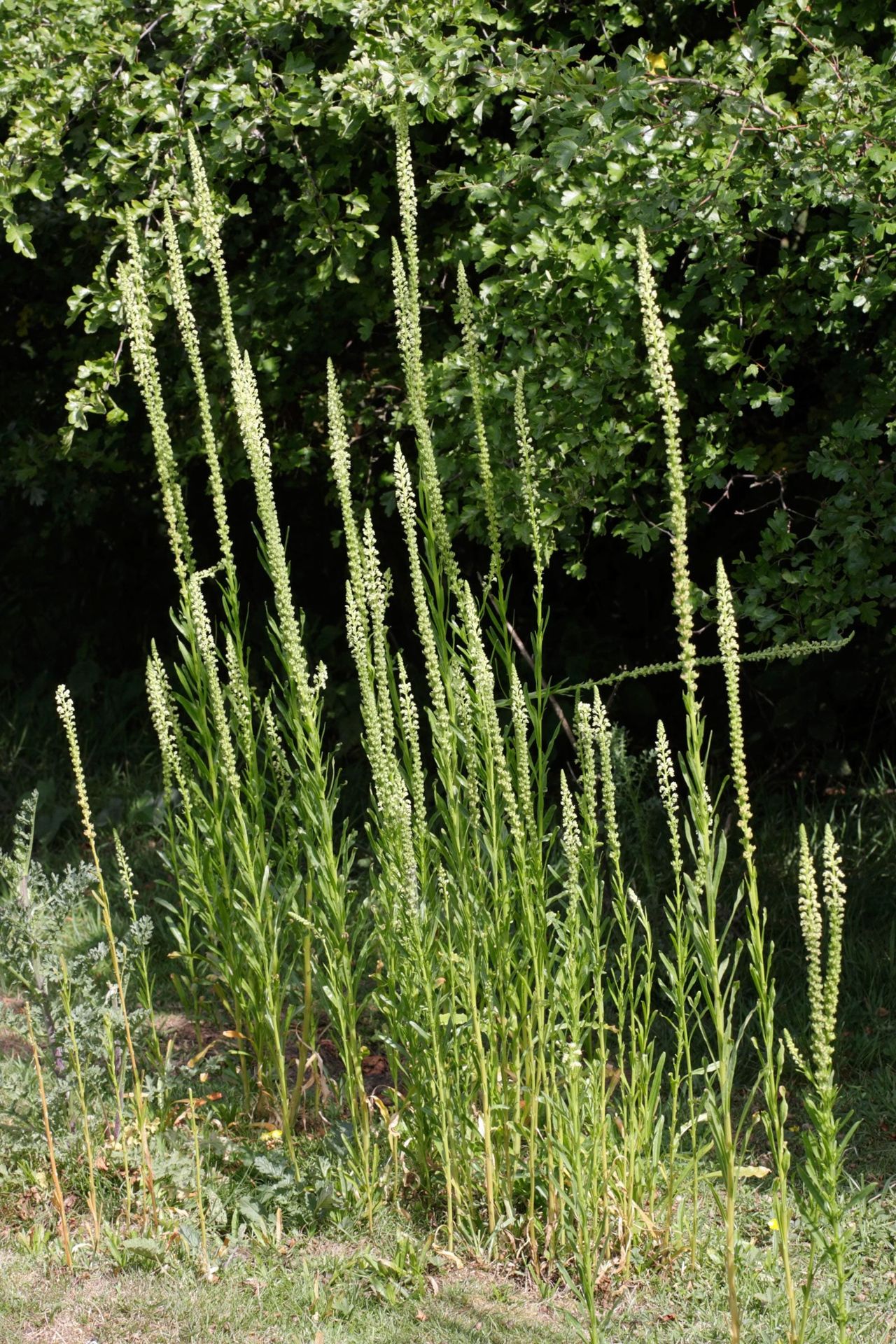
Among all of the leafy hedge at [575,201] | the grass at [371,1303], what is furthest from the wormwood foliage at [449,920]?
the leafy hedge at [575,201]

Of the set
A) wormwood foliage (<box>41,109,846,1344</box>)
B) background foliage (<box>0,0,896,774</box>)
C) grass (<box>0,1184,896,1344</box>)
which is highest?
background foliage (<box>0,0,896,774</box>)

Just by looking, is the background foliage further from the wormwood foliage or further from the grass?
the grass

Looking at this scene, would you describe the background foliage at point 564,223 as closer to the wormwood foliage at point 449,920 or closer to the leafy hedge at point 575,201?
the leafy hedge at point 575,201

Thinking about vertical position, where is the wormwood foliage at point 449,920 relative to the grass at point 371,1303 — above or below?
above

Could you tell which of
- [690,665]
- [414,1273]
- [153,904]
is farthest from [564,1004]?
[153,904]

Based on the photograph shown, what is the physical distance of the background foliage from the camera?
144 inches

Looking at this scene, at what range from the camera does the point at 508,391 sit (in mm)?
3988

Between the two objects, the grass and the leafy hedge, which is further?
the leafy hedge

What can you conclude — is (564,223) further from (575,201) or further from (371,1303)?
(371,1303)

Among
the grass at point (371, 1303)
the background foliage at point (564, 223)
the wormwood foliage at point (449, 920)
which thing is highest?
the background foliage at point (564, 223)

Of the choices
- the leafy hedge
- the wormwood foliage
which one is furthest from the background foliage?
the wormwood foliage

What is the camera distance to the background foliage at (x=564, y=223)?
3668 mm

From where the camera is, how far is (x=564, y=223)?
373 cm

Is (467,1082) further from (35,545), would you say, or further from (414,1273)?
(35,545)
